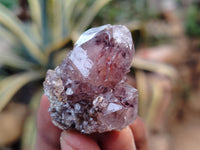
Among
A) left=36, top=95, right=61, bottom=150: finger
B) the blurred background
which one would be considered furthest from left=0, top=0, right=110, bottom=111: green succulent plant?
left=36, top=95, right=61, bottom=150: finger

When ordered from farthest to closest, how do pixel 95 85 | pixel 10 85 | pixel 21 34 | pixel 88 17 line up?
pixel 88 17 → pixel 21 34 → pixel 10 85 → pixel 95 85

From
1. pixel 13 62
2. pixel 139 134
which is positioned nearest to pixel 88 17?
pixel 13 62

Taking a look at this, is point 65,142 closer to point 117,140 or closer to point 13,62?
point 117,140

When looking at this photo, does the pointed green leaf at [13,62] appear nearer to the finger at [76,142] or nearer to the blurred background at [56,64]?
the blurred background at [56,64]

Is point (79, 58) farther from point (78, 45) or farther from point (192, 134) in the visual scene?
point (192, 134)

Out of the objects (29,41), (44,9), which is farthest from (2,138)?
(44,9)

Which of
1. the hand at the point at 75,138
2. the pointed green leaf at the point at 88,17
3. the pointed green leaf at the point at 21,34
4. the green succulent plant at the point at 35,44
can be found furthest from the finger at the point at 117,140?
the pointed green leaf at the point at 88,17

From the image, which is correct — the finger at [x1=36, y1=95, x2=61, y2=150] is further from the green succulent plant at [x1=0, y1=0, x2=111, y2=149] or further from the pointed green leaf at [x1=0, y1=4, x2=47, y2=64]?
the pointed green leaf at [x1=0, y1=4, x2=47, y2=64]
